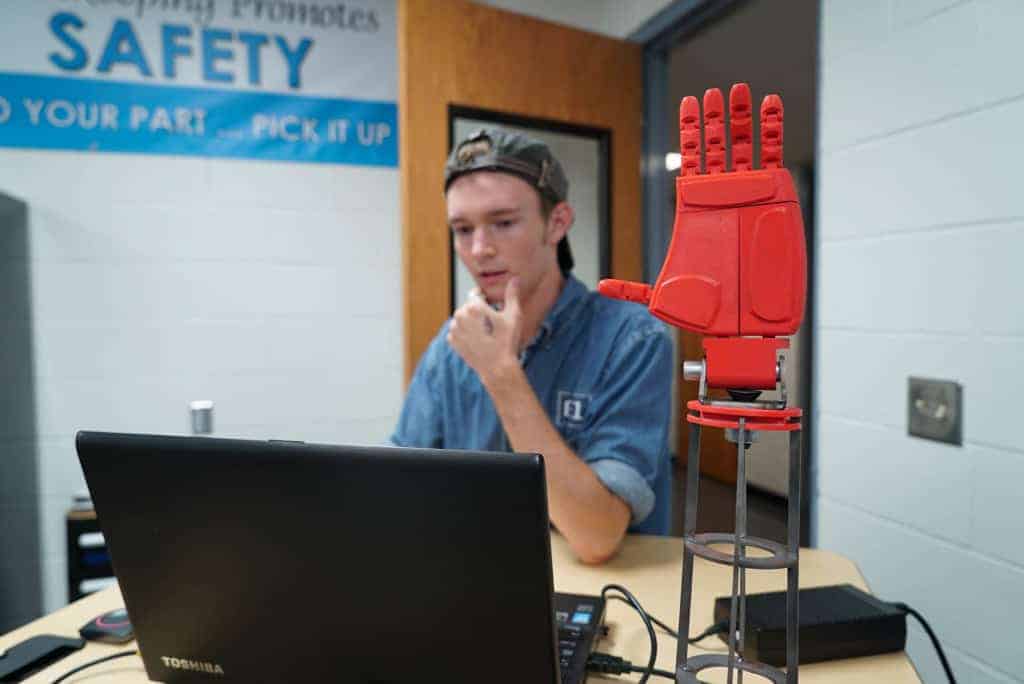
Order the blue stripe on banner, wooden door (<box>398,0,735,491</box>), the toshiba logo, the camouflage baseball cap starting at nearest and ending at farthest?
the toshiba logo < the camouflage baseball cap < wooden door (<box>398,0,735,491</box>) < the blue stripe on banner

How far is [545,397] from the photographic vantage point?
1.29 m

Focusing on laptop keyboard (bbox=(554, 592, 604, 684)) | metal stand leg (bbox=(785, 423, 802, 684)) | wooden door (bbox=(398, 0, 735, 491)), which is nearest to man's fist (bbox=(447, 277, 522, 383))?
laptop keyboard (bbox=(554, 592, 604, 684))

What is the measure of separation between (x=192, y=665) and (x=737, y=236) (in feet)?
2.02

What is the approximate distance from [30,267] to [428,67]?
1466 mm

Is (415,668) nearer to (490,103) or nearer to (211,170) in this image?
(490,103)

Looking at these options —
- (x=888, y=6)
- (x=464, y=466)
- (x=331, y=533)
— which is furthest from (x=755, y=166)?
(x=888, y=6)

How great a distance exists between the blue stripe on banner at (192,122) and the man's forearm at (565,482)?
164 centimetres

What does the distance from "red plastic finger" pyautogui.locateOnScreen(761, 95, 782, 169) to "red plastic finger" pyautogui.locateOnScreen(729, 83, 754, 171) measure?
0.01 meters

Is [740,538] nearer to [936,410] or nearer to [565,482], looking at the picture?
[565,482]

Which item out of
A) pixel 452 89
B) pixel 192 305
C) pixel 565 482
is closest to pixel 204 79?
pixel 192 305

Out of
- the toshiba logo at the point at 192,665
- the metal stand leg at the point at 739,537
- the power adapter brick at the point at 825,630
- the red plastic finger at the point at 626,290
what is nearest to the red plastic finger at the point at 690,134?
the red plastic finger at the point at 626,290

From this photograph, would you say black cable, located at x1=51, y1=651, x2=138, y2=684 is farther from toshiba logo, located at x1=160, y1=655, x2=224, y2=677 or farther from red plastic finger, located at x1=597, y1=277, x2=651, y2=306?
red plastic finger, located at x1=597, y1=277, x2=651, y2=306

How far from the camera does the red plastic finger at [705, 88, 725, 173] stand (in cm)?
52

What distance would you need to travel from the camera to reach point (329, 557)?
0.52 metres
